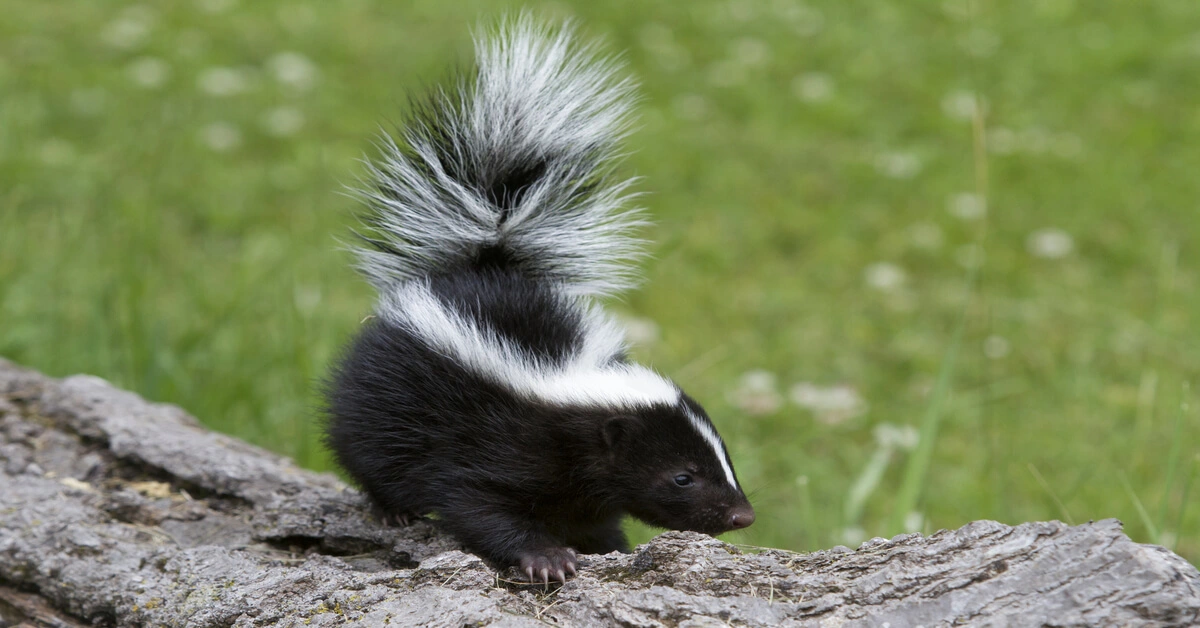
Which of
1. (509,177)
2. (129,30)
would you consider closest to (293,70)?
(129,30)

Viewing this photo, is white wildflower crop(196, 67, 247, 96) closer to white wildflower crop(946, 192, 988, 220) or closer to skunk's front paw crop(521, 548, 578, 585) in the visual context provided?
white wildflower crop(946, 192, 988, 220)

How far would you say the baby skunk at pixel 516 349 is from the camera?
2627mm

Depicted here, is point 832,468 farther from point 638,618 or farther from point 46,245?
point 46,245

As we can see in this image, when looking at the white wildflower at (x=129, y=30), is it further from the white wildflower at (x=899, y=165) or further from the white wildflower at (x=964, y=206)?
the white wildflower at (x=964, y=206)

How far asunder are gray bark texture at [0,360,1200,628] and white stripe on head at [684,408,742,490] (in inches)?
14.8

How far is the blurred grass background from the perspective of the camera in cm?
439

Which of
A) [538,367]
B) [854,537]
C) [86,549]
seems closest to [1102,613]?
[538,367]

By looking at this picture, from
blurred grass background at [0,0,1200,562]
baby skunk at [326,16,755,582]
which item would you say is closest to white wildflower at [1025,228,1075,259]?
blurred grass background at [0,0,1200,562]

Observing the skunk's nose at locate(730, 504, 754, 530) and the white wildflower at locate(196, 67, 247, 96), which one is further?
the white wildflower at locate(196, 67, 247, 96)

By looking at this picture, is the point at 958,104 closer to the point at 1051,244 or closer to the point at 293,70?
the point at 1051,244

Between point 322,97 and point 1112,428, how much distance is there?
5.77 metres

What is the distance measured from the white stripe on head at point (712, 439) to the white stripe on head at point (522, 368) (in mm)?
65

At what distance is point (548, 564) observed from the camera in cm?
234

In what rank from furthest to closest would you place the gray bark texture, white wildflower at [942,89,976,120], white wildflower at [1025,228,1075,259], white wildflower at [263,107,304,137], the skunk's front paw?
1. white wildflower at [942,89,976,120]
2. white wildflower at [263,107,304,137]
3. white wildflower at [1025,228,1075,259]
4. the skunk's front paw
5. the gray bark texture
